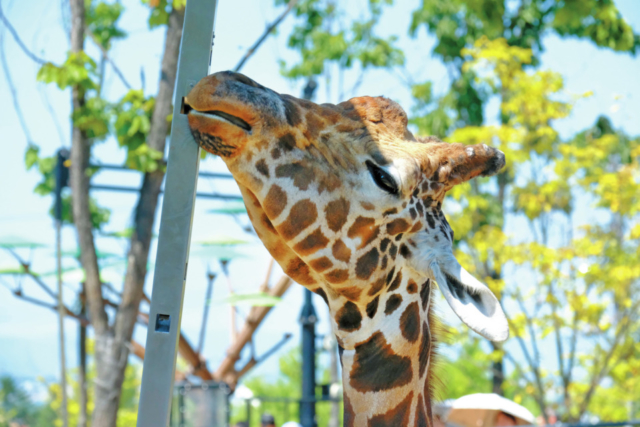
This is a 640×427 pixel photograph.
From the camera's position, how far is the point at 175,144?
1556 millimetres

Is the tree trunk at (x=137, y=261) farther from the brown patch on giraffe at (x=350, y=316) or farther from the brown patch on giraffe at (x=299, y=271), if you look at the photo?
the brown patch on giraffe at (x=350, y=316)

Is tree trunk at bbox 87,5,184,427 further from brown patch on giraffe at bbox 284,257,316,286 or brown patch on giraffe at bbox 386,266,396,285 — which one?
brown patch on giraffe at bbox 386,266,396,285

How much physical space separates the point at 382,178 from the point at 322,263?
1.09ft

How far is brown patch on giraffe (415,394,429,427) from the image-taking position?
2062mm

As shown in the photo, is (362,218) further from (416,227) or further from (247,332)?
(247,332)

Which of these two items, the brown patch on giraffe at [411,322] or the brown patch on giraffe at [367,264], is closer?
the brown patch on giraffe at [367,264]

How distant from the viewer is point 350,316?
2.02 meters

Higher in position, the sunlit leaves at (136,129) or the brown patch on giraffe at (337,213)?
the sunlit leaves at (136,129)

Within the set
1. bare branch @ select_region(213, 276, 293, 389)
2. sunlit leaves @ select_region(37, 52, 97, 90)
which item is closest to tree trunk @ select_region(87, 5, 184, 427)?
sunlit leaves @ select_region(37, 52, 97, 90)

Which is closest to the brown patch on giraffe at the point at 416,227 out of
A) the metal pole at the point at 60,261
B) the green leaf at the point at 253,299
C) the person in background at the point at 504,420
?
the person in background at the point at 504,420

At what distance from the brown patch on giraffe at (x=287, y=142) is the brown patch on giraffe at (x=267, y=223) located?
0.24 meters

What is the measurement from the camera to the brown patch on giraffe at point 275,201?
1784 mm

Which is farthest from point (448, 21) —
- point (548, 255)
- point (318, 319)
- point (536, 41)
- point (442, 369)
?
point (442, 369)

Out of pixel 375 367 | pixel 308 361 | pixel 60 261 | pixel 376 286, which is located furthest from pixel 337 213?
pixel 308 361
